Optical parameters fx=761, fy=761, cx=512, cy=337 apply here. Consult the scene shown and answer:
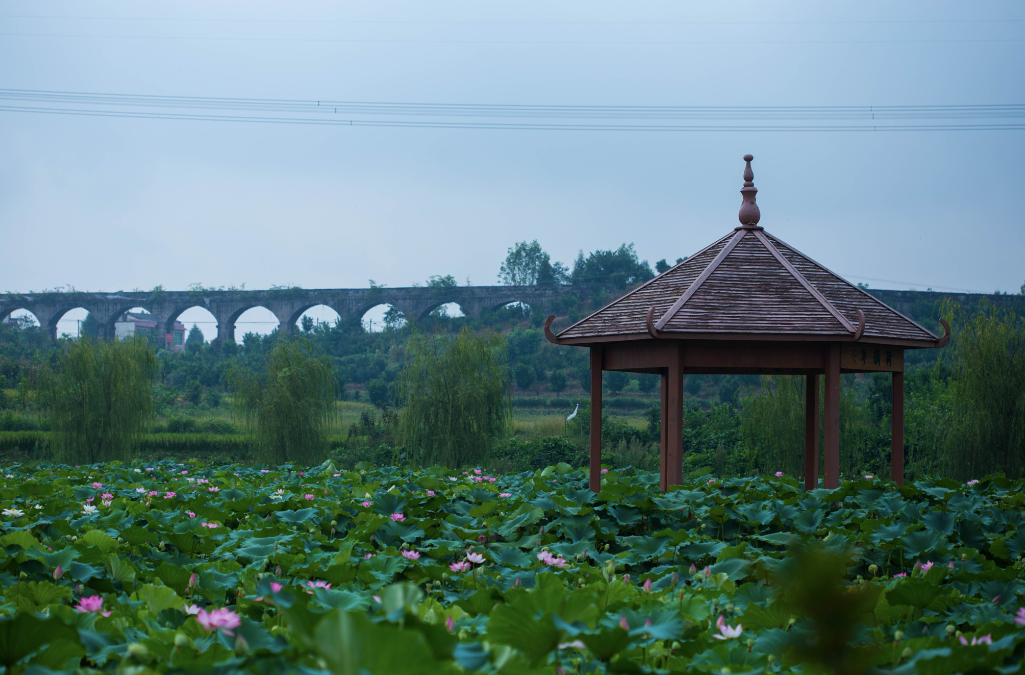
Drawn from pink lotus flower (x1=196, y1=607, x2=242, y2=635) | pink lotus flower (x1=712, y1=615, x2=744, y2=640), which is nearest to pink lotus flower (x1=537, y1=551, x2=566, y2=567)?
pink lotus flower (x1=712, y1=615, x2=744, y2=640)

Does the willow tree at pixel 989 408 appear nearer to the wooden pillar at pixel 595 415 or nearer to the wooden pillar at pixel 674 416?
the wooden pillar at pixel 595 415

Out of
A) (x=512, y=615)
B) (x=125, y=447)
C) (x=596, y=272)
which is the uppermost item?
(x=596, y=272)

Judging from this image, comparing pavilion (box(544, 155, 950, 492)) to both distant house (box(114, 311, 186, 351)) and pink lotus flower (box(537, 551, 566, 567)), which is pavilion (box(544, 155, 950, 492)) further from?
distant house (box(114, 311, 186, 351))

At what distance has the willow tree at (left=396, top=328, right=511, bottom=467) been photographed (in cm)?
1597

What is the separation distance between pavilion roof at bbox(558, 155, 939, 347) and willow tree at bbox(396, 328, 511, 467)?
30.1 ft

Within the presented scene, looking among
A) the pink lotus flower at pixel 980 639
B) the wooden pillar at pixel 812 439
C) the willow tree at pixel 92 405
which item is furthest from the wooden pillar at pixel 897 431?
the willow tree at pixel 92 405

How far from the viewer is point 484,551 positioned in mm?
4363

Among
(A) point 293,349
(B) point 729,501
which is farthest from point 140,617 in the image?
(A) point 293,349

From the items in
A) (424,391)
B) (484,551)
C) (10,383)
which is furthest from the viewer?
(10,383)

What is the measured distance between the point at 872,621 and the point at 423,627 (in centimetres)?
193

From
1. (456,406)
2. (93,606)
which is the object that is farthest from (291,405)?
(93,606)

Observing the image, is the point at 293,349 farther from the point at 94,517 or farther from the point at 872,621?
the point at 872,621

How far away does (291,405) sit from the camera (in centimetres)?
1719

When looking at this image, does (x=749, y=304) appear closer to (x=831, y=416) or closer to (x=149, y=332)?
(x=831, y=416)
